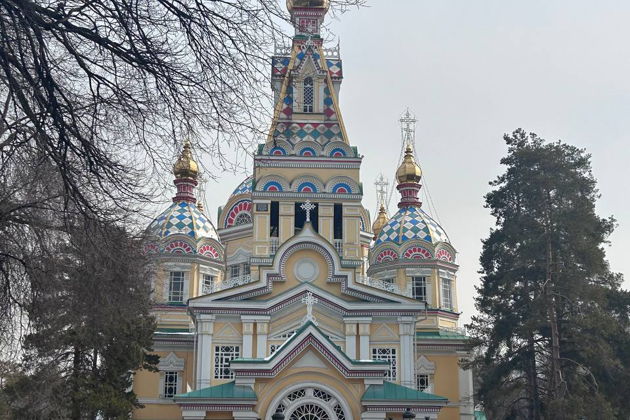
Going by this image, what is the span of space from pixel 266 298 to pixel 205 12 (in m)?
21.3

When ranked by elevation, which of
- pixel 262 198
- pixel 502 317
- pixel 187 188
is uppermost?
pixel 187 188

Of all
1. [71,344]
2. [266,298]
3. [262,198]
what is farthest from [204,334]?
[71,344]

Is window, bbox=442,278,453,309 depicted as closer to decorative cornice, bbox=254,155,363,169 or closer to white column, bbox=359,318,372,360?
white column, bbox=359,318,372,360

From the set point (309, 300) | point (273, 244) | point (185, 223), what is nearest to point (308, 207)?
point (273, 244)

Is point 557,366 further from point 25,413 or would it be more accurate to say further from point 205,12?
point 205,12

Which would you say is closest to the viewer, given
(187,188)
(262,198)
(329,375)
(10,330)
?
(10,330)

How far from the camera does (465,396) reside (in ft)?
105

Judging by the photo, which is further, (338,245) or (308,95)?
(308,95)

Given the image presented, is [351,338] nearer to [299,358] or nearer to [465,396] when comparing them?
[299,358]

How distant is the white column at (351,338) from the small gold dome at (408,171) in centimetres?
1106

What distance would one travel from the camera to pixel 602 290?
79.4 feet

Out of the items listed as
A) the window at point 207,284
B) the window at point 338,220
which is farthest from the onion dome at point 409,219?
the window at point 207,284

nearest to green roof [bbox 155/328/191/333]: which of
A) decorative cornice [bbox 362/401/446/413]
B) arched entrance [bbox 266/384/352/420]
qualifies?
arched entrance [bbox 266/384/352/420]

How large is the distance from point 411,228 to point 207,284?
29.6 ft
